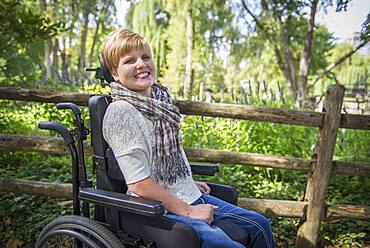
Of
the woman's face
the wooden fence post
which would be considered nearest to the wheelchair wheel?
the woman's face

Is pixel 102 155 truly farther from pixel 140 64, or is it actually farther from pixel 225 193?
pixel 225 193

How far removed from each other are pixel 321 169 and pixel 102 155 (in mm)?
1601

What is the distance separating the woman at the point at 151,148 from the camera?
4.60 feet

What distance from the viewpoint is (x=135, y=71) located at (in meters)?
1.54

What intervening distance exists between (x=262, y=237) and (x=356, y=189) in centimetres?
209

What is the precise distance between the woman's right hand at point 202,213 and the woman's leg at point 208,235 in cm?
3

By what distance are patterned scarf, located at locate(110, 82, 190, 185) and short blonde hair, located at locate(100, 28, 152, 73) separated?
0.12 meters

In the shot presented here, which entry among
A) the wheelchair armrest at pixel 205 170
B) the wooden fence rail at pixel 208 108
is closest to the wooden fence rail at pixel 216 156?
the wooden fence rail at pixel 208 108

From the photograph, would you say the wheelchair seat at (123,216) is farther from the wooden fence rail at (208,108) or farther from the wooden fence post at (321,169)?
the wooden fence post at (321,169)

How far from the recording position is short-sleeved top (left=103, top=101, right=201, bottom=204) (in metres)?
1.40

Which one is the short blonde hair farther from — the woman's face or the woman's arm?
the woman's arm

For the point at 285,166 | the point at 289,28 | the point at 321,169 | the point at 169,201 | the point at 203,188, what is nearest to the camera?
the point at 169,201

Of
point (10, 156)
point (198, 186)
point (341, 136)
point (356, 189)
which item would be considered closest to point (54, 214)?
point (10, 156)

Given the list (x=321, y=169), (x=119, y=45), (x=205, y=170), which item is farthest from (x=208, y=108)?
(x=119, y=45)
